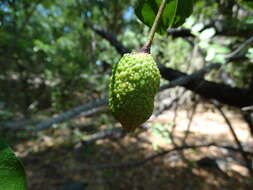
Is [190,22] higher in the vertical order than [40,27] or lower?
lower

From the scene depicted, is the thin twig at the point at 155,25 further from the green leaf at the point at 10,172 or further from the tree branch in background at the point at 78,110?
the tree branch in background at the point at 78,110

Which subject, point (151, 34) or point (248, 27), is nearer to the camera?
point (151, 34)

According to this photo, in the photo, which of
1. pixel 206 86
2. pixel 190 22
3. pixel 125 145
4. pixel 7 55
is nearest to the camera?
pixel 190 22

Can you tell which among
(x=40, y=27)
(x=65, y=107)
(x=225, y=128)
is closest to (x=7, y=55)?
(x=65, y=107)

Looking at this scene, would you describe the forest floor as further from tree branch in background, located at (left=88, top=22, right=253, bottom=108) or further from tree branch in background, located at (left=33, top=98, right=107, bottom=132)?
tree branch in background, located at (left=33, top=98, right=107, bottom=132)

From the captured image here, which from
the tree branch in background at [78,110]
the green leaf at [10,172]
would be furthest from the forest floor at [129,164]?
the green leaf at [10,172]

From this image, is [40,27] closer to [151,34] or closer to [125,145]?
[125,145]

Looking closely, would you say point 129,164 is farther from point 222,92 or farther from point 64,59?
point 64,59

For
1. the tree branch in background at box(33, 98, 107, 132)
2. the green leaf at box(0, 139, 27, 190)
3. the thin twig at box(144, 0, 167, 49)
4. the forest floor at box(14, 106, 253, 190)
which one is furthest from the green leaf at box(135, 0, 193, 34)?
the forest floor at box(14, 106, 253, 190)
